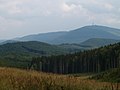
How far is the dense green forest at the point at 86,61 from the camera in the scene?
151 meters

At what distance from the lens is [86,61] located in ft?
551

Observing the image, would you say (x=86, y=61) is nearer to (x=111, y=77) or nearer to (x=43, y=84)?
(x=111, y=77)

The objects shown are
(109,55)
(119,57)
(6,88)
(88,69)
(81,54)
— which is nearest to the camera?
(6,88)

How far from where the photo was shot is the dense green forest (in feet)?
494

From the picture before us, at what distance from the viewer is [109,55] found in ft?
497

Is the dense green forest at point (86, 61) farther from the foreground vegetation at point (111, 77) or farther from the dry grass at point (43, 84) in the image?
the dry grass at point (43, 84)

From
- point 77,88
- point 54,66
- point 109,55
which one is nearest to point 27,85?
point 77,88

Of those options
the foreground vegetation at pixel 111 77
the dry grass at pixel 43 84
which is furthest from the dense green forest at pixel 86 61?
the dry grass at pixel 43 84

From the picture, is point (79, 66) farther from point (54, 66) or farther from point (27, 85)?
point (27, 85)

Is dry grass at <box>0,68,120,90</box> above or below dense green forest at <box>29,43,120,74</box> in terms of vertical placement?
above

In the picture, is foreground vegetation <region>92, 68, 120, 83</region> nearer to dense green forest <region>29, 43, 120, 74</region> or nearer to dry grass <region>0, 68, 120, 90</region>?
dry grass <region>0, 68, 120, 90</region>

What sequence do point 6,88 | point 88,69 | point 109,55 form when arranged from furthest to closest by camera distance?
point 88,69, point 109,55, point 6,88

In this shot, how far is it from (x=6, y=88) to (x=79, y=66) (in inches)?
6539

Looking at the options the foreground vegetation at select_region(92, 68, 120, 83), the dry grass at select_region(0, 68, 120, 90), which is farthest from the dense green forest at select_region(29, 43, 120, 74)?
the dry grass at select_region(0, 68, 120, 90)
